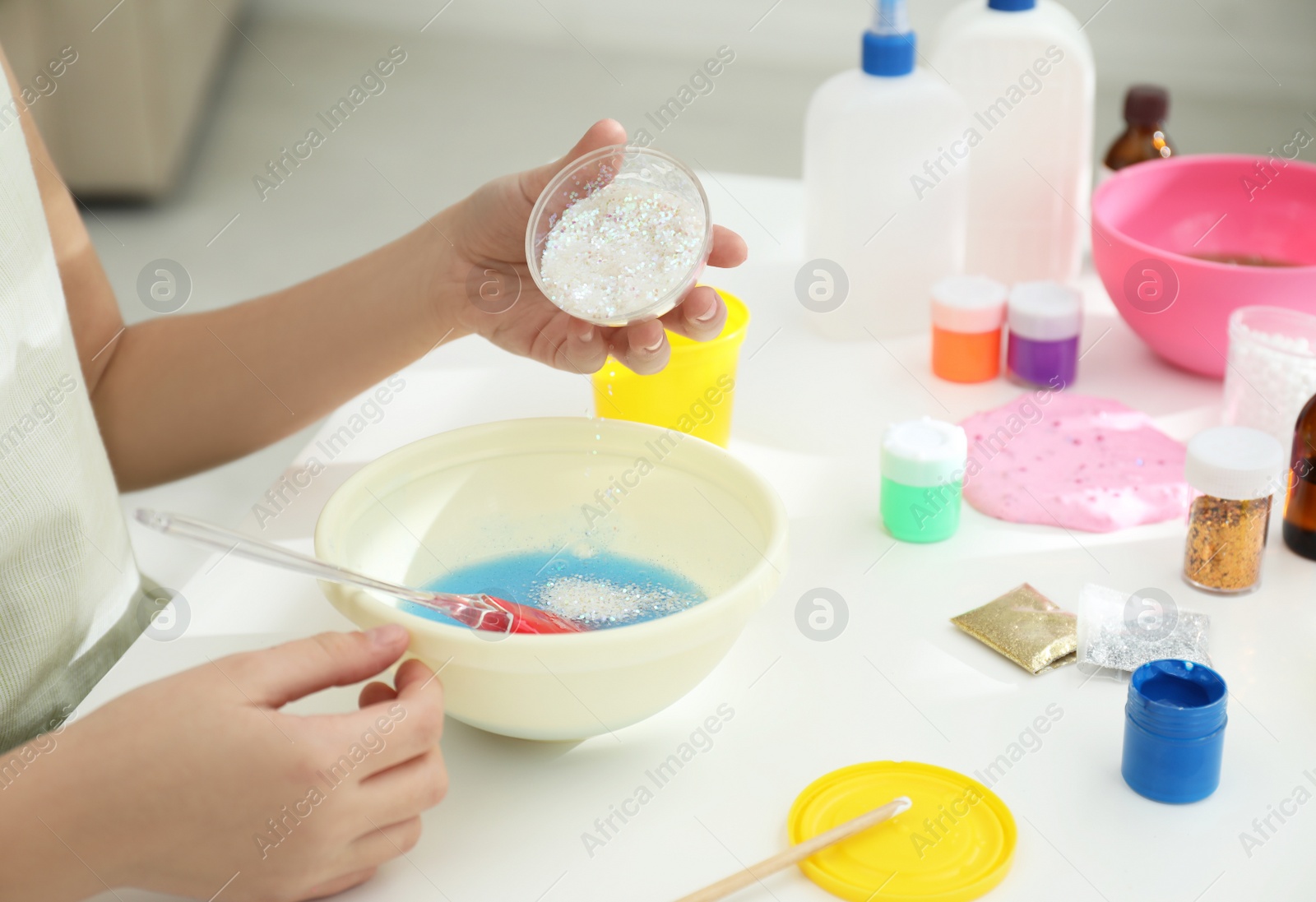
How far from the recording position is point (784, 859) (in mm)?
575

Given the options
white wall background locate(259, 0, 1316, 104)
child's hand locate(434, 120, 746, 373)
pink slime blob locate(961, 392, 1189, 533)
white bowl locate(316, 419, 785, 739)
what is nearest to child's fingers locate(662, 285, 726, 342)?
child's hand locate(434, 120, 746, 373)

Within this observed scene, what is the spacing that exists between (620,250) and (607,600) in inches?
8.6

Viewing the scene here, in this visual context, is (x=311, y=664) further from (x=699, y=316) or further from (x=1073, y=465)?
(x=1073, y=465)

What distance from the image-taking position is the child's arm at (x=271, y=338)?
893 mm

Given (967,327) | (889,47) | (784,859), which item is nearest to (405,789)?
(784,859)

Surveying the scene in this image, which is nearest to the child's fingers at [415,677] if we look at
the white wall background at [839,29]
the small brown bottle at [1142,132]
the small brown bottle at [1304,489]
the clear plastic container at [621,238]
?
the clear plastic container at [621,238]

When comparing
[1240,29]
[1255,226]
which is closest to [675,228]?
[1255,226]

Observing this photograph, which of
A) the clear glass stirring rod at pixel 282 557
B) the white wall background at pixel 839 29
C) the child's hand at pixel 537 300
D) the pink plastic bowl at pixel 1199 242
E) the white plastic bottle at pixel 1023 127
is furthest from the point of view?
the white wall background at pixel 839 29

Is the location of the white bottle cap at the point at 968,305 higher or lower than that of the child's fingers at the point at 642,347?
lower

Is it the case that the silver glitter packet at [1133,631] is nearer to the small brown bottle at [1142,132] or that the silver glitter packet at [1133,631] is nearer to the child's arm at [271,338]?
the child's arm at [271,338]

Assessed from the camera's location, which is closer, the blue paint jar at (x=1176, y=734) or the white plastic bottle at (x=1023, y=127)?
the blue paint jar at (x=1176, y=734)

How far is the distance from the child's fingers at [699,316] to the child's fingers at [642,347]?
13 mm

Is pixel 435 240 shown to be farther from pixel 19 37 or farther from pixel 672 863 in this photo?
pixel 19 37

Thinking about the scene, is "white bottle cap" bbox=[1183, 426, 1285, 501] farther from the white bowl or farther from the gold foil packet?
the white bowl
